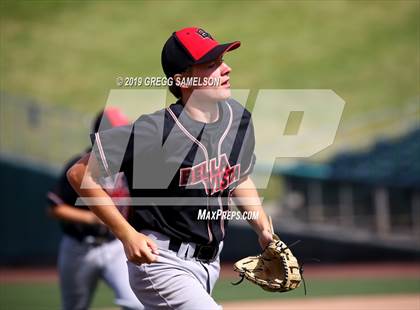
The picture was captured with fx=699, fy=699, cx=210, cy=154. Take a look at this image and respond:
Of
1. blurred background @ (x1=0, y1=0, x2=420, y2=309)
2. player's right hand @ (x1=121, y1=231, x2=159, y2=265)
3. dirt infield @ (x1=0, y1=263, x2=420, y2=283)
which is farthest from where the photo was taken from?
blurred background @ (x1=0, y1=0, x2=420, y2=309)

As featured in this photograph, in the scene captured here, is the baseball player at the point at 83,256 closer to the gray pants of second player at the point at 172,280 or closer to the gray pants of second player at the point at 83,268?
the gray pants of second player at the point at 83,268

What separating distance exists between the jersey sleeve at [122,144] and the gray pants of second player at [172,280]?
358 millimetres

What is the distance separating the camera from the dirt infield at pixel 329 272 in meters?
10.6

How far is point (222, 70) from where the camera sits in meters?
3.29

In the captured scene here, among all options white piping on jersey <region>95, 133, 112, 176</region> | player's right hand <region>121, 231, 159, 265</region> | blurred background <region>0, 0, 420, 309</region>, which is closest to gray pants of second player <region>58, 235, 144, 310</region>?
white piping on jersey <region>95, 133, 112, 176</region>

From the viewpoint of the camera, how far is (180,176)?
126 inches

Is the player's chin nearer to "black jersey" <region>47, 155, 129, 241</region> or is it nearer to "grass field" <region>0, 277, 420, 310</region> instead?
"black jersey" <region>47, 155, 129, 241</region>

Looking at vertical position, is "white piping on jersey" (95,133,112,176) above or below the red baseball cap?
below

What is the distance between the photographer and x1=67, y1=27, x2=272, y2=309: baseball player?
3.07 metres

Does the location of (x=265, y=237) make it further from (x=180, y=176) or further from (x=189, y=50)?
(x=189, y=50)

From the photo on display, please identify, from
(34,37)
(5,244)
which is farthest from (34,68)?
(5,244)

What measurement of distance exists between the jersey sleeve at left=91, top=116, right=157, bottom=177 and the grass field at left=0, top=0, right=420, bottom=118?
45.1ft

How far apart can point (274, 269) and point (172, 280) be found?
51 cm

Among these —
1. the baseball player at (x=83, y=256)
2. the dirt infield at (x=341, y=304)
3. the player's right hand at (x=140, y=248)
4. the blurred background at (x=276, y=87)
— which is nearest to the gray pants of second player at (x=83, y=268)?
the baseball player at (x=83, y=256)
